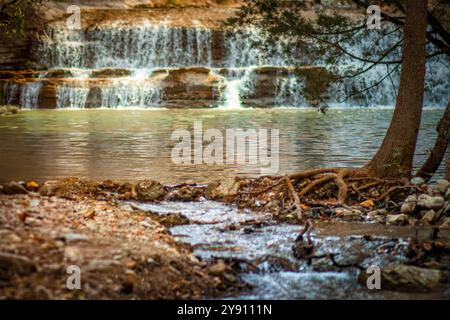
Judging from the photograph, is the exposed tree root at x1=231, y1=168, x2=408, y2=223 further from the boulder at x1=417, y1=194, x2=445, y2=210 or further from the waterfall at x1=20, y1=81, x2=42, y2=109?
the waterfall at x1=20, y1=81, x2=42, y2=109

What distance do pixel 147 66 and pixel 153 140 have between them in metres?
14.8

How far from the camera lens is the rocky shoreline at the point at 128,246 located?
5250 millimetres

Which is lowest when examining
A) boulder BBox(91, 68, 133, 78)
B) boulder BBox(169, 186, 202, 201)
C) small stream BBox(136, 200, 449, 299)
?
small stream BBox(136, 200, 449, 299)

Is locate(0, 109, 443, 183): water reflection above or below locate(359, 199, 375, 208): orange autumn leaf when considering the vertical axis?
above

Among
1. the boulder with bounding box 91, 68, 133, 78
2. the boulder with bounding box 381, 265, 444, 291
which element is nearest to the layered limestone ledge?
the boulder with bounding box 91, 68, 133, 78

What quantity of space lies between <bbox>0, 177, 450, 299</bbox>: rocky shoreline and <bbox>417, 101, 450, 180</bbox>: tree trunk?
0.59m

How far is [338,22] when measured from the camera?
10.9m

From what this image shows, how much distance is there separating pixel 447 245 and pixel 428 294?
4.49 feet

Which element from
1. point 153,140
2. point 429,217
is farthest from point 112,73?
point 429,217

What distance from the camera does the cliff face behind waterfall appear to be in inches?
1118

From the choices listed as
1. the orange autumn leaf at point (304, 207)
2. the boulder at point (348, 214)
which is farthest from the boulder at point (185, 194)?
the boulder at point (348, 214)

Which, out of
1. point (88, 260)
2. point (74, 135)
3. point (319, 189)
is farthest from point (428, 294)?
point (74, 135)

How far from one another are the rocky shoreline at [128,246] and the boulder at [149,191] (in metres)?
0.39

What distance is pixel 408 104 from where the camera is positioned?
366 inches
